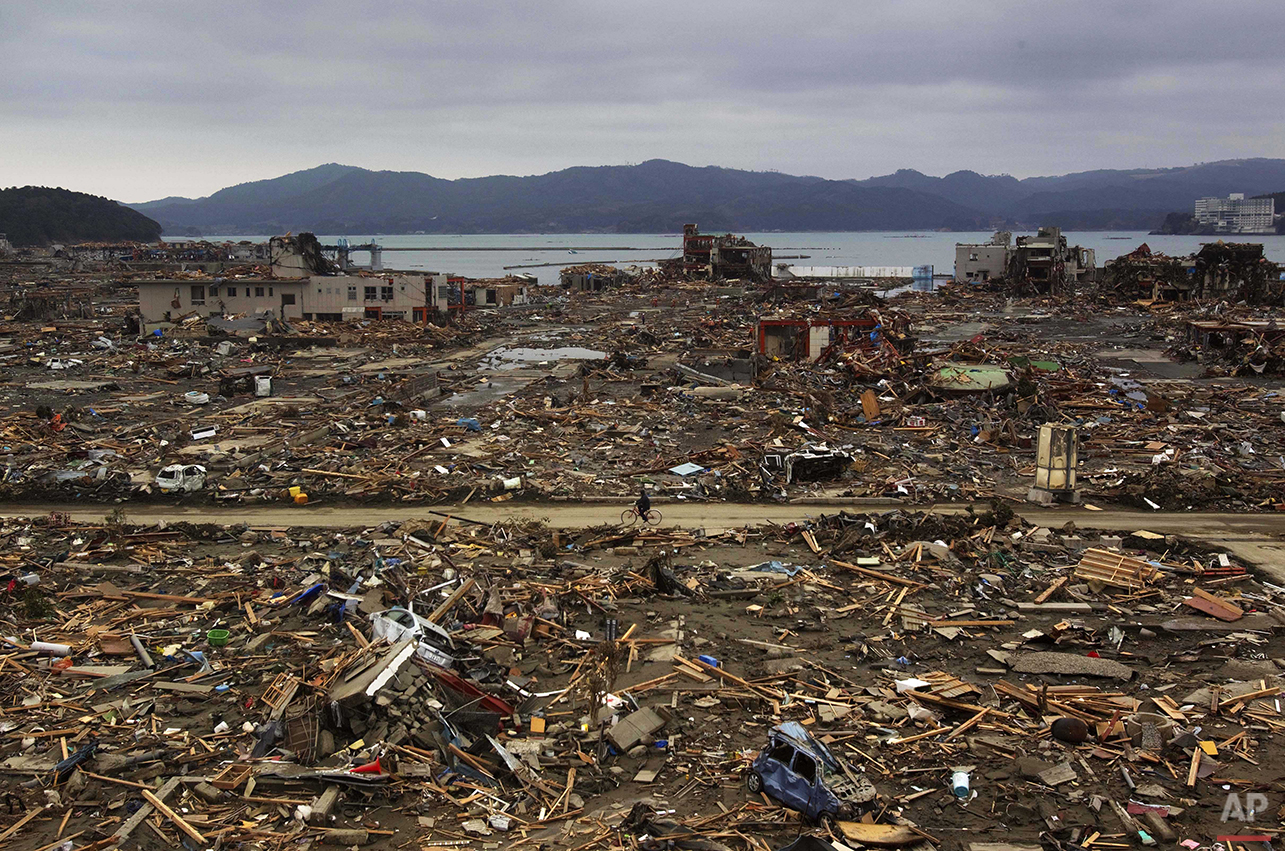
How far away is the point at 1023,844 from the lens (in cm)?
877

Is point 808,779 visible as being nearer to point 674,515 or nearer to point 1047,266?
point 674,515

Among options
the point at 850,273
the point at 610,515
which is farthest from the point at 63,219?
the point at 610,515

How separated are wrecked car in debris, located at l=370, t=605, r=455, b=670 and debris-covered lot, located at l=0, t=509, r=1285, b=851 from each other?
0.14ft

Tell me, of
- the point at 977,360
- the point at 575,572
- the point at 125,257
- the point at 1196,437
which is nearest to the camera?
the point at 575,572

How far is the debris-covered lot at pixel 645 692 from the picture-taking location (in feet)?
30.1

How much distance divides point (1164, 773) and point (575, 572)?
9.11 meters

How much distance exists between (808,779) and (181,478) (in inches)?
719

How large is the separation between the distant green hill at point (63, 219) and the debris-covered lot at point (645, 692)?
613ft

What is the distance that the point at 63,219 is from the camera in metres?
177

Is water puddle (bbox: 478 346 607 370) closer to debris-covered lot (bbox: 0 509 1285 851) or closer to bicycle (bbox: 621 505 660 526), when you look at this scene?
bicycle (bbox: 621 505 660 526)

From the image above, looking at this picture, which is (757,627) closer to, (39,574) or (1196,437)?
(39,574)

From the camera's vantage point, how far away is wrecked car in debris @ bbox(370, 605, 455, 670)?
1146 centimetres

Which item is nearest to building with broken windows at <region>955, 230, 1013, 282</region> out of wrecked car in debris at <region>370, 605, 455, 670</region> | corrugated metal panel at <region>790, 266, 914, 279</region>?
corrugated metal panel at <region>790, 266, 914, 279</region>

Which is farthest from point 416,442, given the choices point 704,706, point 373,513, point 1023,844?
point 1023,844
